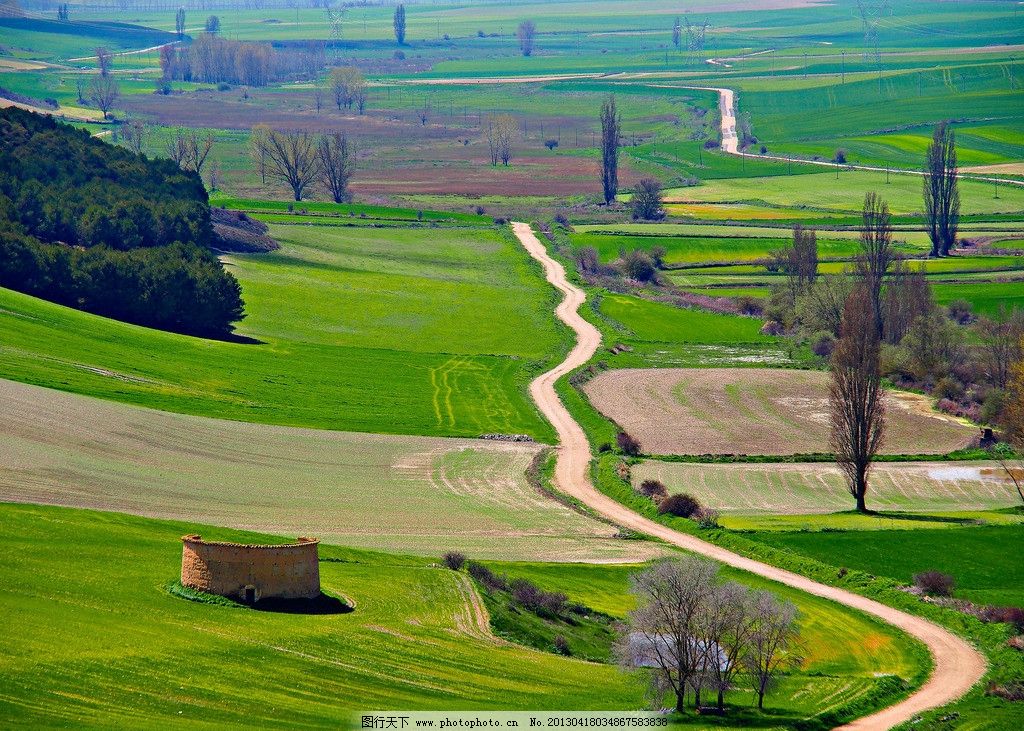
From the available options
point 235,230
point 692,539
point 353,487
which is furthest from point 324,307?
point 692,539

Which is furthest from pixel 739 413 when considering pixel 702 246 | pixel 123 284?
pixel 702 246

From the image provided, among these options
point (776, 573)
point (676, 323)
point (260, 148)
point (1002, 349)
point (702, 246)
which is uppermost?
point (260, 148)

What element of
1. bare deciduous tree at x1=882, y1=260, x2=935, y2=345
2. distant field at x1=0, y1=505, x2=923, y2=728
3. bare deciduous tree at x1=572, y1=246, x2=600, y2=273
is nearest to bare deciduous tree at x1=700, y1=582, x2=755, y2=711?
distant field at x1=0, y1=505, x2=923, y2=728

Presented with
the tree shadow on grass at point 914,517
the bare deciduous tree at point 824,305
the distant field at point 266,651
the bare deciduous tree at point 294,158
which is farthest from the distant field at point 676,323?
the distant field at point 266,651

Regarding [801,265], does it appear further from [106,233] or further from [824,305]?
[106,233]

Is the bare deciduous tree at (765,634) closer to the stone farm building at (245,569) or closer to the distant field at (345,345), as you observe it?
the stone farm building at (245,569)

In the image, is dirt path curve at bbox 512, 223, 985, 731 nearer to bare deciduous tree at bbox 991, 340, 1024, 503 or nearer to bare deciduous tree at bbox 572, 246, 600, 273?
bare deciduous tree at bbox 991, 340, 1024, 503
